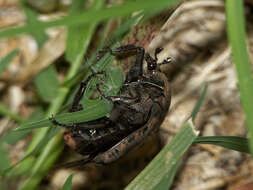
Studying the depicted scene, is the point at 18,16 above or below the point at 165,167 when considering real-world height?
above

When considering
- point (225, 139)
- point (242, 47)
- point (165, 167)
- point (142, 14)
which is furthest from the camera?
point (142, 14)

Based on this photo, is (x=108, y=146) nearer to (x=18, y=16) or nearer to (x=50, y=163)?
(x=50, y=163)

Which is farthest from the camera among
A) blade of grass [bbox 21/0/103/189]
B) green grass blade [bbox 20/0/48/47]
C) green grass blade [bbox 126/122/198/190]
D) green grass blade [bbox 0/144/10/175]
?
→ green grass blade [bbox 20/0/48/47]

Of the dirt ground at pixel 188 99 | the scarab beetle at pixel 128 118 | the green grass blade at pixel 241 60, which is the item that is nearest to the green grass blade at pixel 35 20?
the dirt ground at pixel 188 99

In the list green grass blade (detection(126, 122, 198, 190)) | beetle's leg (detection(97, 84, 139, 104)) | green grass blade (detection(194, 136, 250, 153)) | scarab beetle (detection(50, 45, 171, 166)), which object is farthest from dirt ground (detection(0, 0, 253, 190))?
green grass blade (detection(126, 122, 198, 190))

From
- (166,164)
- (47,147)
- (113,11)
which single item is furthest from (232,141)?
(47,147)

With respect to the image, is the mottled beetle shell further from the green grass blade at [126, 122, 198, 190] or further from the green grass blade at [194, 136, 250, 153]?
the green grass blade at [126, 122, 198, 190]

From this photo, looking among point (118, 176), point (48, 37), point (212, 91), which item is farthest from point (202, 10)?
point (118, 176)
